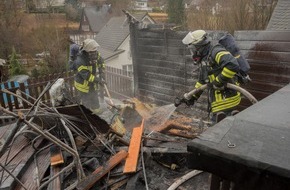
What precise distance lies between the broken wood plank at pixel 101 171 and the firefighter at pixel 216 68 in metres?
1.92

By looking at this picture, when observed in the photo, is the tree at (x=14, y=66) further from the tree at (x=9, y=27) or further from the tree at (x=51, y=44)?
the tree at (x=9, y=27)

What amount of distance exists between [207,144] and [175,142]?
10.3 feet

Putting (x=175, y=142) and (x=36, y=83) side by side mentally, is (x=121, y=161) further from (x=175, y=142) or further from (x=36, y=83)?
(x=36, y=83)

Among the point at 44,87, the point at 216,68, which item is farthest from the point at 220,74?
the point at 44,87

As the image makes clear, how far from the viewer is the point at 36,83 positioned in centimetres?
916

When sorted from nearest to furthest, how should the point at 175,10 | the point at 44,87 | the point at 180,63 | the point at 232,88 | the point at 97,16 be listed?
1. the point at 232,88
2. the point at 180,63
3. the point at 44,87
4. the point at 175,10
5. the point at 97,16

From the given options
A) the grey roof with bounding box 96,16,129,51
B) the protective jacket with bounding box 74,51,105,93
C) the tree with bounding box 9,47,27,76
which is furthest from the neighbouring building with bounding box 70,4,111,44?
the protective jacket with bounding box 74,51,105,93

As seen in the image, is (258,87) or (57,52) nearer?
(258,87)

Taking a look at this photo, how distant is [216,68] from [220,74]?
0.21 metres

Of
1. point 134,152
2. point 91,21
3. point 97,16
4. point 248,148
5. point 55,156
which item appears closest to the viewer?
point 248,148

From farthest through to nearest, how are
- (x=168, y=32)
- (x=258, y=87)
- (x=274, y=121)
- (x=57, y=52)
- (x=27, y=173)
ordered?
(x=57, y=52) < (x=168, y=32) < (x=258, y=87) < (x=27, y=173) < (x=274, y=121)

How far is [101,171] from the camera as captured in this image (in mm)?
3879

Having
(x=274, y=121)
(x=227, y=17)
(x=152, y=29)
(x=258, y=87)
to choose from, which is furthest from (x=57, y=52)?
(x=274, y=121)

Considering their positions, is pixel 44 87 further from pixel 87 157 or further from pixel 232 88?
pixel 232 88
